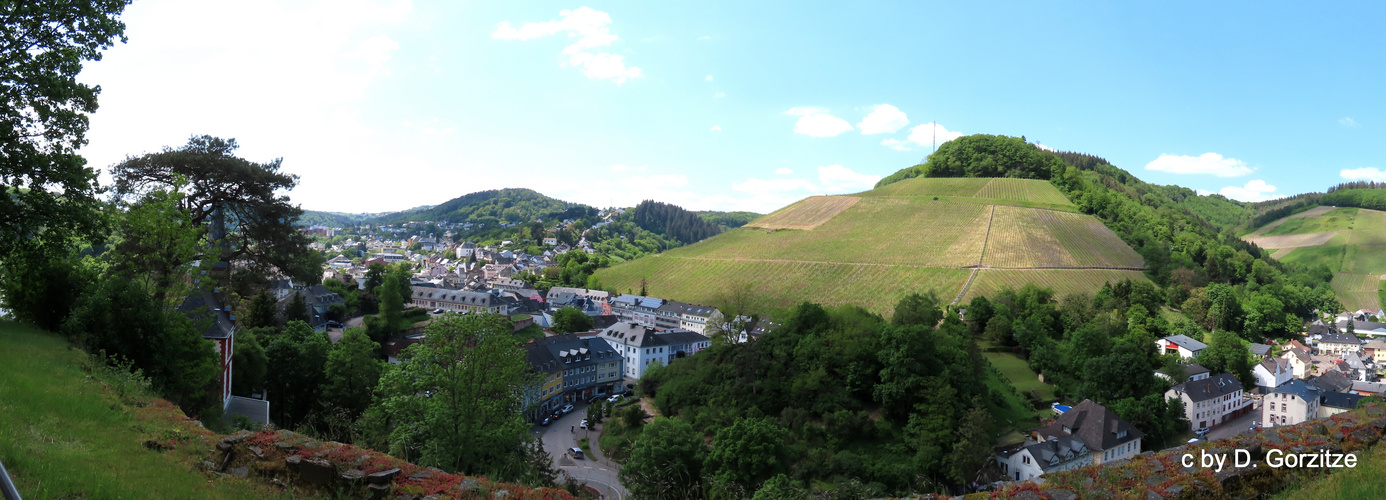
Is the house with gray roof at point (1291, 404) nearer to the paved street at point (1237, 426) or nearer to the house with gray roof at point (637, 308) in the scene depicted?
the paved street at point (1237, 426)

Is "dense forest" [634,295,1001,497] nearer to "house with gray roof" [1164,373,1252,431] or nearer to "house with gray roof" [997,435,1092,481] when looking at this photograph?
"house with gray roof" [997,435,1092,481]

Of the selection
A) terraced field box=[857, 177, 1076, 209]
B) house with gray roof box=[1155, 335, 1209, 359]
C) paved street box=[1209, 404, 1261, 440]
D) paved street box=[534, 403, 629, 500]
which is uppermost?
terraced field box=[857, 177, 1076, 209]

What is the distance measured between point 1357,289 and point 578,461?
11632cm

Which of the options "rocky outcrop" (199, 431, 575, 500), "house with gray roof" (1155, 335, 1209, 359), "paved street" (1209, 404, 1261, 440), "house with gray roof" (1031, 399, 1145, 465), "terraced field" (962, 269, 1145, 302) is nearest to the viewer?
"rocky outcrop" (199, 431, 575, 500)

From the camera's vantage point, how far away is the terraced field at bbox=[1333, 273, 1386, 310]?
89188mm

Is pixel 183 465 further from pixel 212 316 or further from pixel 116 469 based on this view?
pixel 212 316

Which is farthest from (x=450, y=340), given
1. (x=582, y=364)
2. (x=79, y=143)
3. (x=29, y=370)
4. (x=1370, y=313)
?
(x=1370, y=313)

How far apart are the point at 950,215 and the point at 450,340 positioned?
264ft

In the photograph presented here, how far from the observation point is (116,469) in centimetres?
677

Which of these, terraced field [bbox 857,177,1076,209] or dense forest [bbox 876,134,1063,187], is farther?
dense forest [bbox 876,134,1063,187]

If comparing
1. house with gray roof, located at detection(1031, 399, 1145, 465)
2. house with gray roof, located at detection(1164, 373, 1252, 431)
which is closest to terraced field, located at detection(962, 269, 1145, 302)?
house with gray roof, located at detection(1164, 373, 1252, 431)

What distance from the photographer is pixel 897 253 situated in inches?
2876

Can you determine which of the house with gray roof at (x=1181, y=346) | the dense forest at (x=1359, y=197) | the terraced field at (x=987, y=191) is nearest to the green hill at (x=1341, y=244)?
the dense forest at (x=1359, y=197)

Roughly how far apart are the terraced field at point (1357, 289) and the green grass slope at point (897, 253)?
38382mm
